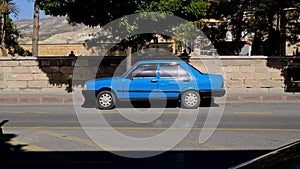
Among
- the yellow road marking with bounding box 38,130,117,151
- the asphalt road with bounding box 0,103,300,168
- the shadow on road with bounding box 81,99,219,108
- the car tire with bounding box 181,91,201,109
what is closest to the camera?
the asphalt road with bounding box 0,103,300,168

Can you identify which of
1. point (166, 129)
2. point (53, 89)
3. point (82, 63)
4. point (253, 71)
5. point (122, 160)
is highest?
point (82, 63)

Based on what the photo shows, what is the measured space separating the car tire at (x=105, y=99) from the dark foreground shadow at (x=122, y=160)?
19.6 feet

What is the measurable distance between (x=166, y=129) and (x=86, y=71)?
9259 mm

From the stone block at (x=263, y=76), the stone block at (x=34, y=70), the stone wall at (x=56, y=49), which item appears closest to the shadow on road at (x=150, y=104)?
the stone block at (x=263, y=76)

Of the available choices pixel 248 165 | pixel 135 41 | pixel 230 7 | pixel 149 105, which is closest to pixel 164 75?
pixel 149 105

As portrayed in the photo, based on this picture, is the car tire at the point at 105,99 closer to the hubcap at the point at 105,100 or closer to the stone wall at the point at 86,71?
the hubcap at the point at 105,100

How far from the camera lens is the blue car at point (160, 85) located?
1340 centimetres

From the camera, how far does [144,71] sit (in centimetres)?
1360

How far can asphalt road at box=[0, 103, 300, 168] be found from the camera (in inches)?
290

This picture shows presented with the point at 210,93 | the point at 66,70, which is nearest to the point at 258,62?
the point at 210,93

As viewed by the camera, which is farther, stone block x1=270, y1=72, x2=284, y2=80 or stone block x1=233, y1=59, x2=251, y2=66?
stone block x1=233, y1=59, x2=251, y2=66

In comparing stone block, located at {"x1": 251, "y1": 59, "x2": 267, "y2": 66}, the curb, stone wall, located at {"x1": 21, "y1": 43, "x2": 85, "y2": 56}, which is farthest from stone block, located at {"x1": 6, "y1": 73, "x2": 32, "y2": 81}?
stone wall, located at {"x1": 21, "y1": 43, "x2": 85, "y2": 56}

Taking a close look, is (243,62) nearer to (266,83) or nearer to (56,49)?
(266,83)

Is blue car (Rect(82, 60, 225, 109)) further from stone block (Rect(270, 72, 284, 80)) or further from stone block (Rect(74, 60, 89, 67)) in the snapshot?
stone block (Rect(270, 72, 284, 80))
